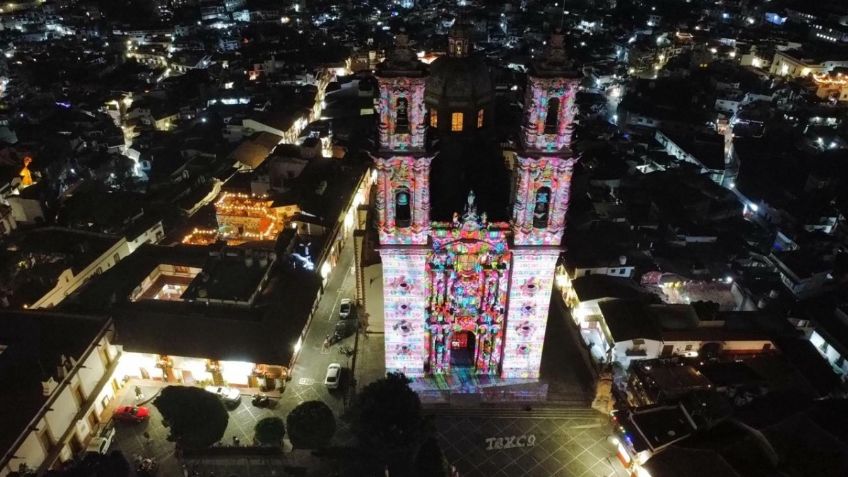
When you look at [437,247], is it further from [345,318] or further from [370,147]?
[345,318]

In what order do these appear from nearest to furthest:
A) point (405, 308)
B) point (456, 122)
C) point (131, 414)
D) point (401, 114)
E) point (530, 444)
Result: point (401, 114)
point (530, 444)
point (405, 308)
point (456, 122)
point (131, 414)

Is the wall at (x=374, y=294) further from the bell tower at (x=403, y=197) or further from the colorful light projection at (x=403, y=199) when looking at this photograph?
the colorful light projection at (x=403, y=199)

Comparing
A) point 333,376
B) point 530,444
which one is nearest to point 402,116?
point 333,376

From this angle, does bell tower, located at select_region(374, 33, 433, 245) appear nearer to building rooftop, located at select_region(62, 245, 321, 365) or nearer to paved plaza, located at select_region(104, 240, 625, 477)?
paved plaza, located at select_region(104, 240, 625, 477)

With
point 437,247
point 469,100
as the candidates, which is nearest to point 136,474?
point 437,247

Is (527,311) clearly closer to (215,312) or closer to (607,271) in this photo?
(607,271)

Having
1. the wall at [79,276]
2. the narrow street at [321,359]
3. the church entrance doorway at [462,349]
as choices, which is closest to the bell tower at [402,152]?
the church entrance doorway at [462,349]
